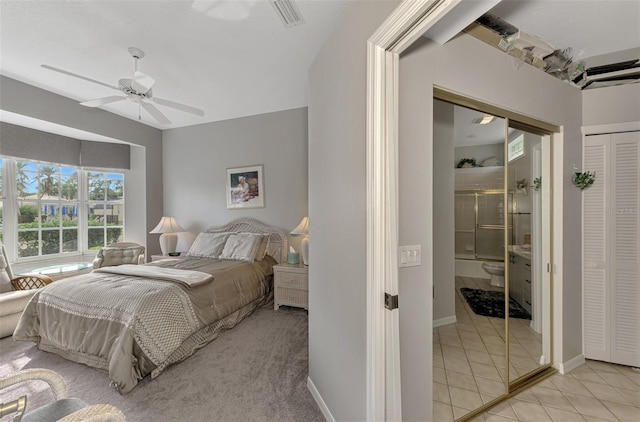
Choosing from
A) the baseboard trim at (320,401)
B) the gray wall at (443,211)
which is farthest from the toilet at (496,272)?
the baseboard trim at (320,401)

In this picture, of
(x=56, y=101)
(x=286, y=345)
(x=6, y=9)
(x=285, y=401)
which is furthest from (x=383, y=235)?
(x=56, y=101)

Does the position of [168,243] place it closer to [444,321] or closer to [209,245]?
[209,245]

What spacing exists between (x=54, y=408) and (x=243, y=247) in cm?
251

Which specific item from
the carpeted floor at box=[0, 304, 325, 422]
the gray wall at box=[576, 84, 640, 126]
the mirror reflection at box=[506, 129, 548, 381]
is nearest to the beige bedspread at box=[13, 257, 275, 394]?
the carpeted floor at box=[0, 304, 325, 422]

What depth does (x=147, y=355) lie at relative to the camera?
6.70 feet

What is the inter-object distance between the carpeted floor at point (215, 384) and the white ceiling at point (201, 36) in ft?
9.29

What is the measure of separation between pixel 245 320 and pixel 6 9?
3.40m

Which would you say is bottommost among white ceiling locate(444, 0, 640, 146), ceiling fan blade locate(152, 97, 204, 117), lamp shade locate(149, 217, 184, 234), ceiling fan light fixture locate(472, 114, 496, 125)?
lamp shade locate(149, 217, 184, 234)

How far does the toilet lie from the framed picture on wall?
3156mm

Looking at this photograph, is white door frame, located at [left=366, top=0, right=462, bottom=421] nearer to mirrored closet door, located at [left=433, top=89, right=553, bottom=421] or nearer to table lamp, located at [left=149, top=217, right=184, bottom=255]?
mirrored closet door, located at [left=433, top=89, right=553, bottom=421]

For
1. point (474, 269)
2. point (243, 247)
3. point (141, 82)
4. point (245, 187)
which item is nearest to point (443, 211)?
point (474, 269)

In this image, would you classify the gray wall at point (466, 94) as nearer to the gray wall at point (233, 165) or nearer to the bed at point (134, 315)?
the bed at point (134, 315)

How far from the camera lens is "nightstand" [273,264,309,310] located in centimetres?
330

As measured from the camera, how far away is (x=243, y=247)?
12.1 feet
